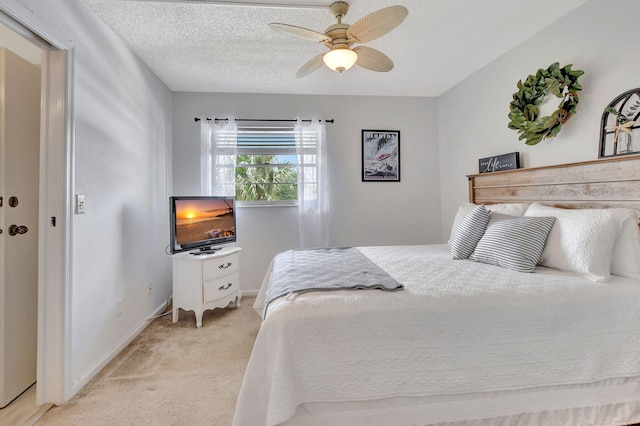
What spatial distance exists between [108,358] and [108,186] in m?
1.25

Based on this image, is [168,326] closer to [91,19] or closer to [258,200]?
[258,200]

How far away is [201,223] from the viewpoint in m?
2.77

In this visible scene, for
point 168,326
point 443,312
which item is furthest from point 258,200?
point 443,312

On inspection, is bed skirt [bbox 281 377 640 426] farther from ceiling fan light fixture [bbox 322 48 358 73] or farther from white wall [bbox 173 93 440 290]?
white wall [bbox 173 93 440 290]

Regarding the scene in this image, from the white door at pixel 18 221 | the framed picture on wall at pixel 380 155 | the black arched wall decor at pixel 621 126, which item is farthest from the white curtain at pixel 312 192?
the black arched wall decor at pixel 621 126

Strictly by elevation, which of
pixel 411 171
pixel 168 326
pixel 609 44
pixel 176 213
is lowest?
pixel 168 326

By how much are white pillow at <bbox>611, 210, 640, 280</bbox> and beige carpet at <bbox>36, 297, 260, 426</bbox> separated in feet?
7.32

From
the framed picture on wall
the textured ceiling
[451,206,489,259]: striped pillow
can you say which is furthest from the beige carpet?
the textured ceiling

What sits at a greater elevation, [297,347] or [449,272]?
[449,272]

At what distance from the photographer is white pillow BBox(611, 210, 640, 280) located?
57.2 inches

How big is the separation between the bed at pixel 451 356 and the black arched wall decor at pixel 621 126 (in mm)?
867

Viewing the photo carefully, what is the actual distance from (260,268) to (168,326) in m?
1.16

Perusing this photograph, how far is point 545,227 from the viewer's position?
67.3 inches

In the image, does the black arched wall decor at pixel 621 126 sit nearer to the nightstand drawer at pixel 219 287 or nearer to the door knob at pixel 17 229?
the nightstand drawer at pixel 219 287
